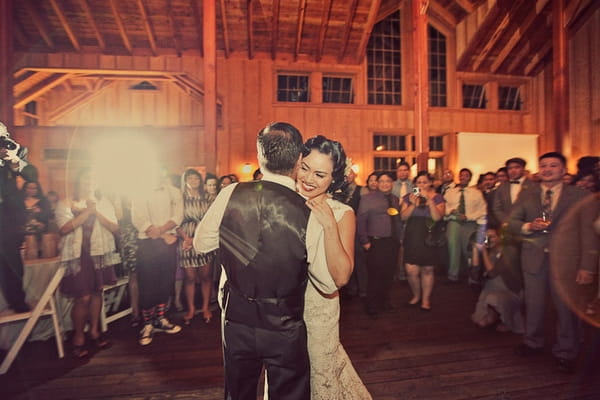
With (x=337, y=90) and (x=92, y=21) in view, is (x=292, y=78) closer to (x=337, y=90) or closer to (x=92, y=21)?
(x=337, y=90)

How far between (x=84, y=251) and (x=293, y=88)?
8.47 m

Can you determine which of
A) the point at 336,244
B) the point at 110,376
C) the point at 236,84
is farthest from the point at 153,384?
the point at 236,84

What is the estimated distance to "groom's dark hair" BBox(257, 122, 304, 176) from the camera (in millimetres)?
1332

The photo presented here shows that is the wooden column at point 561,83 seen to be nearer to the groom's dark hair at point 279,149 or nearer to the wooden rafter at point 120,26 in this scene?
the groom's dark hair at point 279,149

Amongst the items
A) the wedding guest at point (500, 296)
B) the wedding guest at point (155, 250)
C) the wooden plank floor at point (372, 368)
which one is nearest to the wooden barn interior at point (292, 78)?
the wedding guest at point (500, 296)

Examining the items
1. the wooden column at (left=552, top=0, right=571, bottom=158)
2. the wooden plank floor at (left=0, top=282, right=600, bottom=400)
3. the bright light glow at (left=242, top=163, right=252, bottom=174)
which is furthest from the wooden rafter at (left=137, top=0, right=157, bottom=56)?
the wooden column at (left=552, top=0, right=571, bottom=158)

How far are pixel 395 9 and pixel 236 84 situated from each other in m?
5.92

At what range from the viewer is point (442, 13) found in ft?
36.1

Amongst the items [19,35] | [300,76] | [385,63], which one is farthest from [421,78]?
[19,35]

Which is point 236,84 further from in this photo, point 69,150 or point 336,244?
point 336,244

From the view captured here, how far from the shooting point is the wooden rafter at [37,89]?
8.59 m

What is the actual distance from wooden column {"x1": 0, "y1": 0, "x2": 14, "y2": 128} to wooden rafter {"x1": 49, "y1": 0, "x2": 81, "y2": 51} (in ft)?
3.17

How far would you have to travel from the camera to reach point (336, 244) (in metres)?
1.30

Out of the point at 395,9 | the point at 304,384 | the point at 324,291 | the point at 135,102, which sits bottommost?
the point at 304,384
